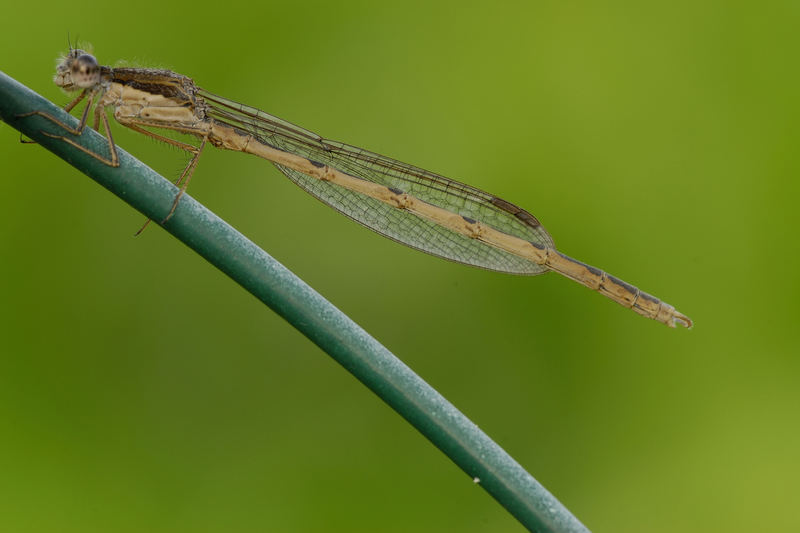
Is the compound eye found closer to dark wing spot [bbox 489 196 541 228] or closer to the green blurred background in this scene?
the green blurred background

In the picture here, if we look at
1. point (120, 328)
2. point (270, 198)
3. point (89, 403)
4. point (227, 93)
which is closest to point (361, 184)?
point (270, 198)

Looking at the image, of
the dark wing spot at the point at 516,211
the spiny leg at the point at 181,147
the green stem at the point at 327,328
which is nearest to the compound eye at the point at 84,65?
the spiny leg at the point at 181,147

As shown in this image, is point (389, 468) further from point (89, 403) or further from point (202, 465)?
point (89, 403)

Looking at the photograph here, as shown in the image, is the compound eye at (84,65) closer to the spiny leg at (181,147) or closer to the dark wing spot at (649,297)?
the spiny leg at (181,147)

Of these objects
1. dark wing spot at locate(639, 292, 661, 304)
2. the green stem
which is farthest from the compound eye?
dark wing spot at locate(639, 292, 661, 304)

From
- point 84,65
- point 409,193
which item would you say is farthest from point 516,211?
point 84,65

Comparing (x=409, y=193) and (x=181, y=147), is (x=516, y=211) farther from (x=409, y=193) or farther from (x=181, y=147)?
(x=181, y=147)
